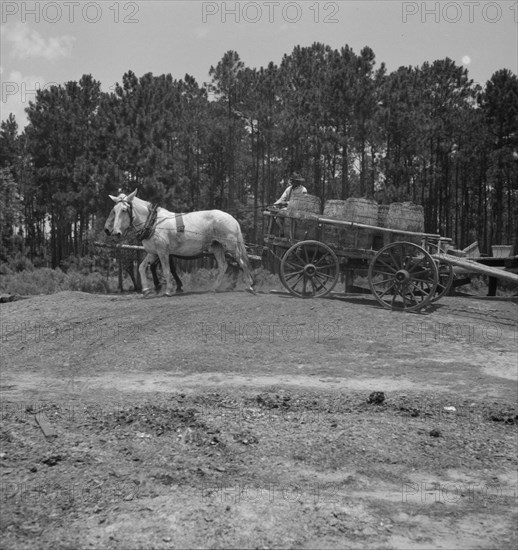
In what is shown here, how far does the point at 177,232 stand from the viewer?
1410 centimetres

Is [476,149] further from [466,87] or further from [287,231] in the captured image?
[287,231]

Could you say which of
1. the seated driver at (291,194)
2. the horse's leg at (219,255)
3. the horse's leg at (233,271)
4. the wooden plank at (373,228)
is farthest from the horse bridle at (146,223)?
the wooden plank at (373,228)

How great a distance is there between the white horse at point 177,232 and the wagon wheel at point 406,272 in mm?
3120

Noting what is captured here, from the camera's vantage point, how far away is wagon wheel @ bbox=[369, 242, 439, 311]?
1266 centimetres

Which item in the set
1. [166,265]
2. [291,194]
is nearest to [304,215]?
[291,194]

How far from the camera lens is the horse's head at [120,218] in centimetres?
1366

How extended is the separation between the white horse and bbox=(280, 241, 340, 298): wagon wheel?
1203 millimetres

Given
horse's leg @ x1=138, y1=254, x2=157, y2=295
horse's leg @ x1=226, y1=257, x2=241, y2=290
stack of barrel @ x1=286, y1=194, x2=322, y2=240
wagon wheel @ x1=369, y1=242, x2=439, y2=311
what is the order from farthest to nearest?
horse's leg @ x1=226, y1=257, x2=241, y2=290, horse's leg @ x1=138, y1=254, x2=157, y2=295, stack of barrel @ x1=286, y1=194, x2=322, y2=240, wagon wheel @ x1=369, y1=242, x2=439, y2=311

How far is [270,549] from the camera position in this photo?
12.6 feet

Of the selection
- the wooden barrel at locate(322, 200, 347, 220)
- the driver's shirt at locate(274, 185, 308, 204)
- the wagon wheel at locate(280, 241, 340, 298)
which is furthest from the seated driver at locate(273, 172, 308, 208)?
the wagon wheel at locate(280, 241, 340, 298)

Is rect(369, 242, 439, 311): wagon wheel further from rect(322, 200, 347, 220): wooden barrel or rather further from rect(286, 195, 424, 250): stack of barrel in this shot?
rect(322, 200, 347, 220): wooden barrel

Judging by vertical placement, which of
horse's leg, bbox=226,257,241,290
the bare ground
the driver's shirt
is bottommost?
the bare ground

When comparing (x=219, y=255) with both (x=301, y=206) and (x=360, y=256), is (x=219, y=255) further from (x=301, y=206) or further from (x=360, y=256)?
(x=360, y=256)

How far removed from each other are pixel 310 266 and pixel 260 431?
744 cm
